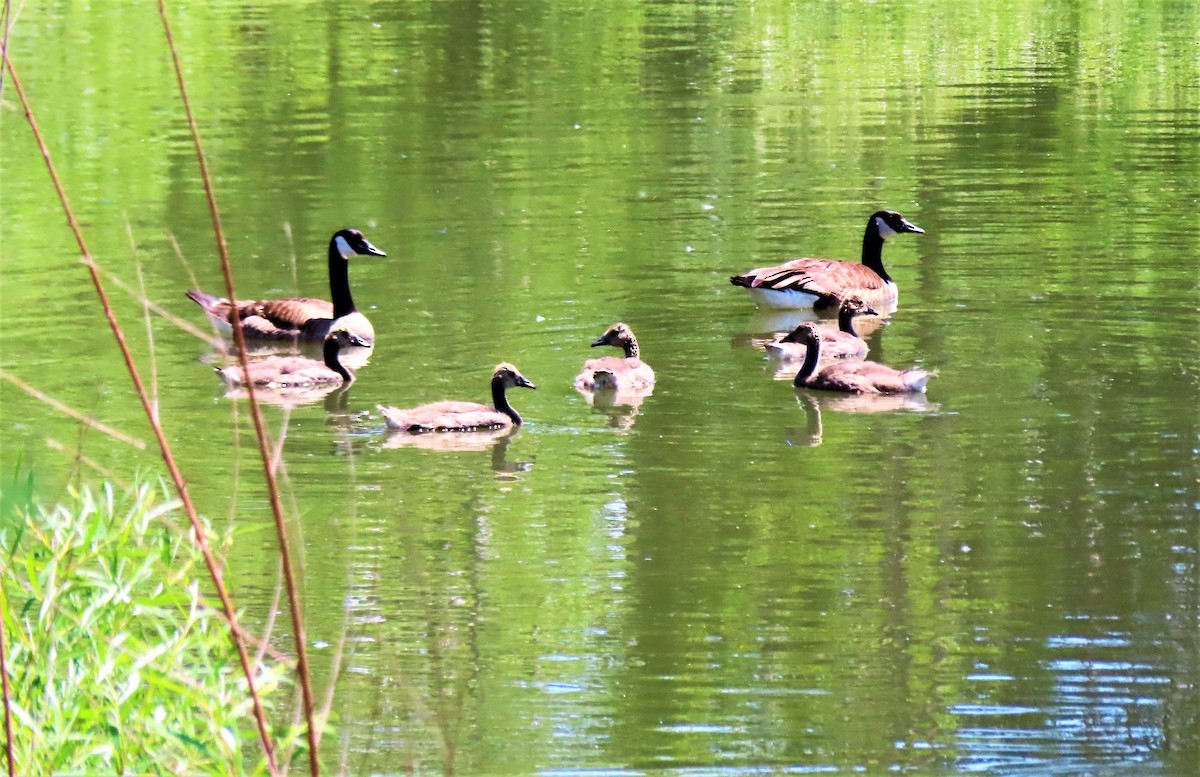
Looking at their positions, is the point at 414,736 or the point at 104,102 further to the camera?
the point at 104,102

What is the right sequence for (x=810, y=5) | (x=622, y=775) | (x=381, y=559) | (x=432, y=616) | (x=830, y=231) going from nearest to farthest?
(x=622, y=775) → (x=432, y=616) → (x=381, y=559) → (x=830, y=231) → (x=810, y=5)

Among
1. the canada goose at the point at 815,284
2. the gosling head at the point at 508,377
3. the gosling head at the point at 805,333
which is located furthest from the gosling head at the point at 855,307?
the gosling head at the point at 508,377

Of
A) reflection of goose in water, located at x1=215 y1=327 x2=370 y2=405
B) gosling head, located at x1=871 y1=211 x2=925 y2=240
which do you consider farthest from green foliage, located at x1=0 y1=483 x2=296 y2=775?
gosling head, located at x1=871 y1=211 x2=925 y2=240

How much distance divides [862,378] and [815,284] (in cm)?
318

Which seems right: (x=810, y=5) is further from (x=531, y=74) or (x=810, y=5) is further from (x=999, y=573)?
(x=999, y=573)

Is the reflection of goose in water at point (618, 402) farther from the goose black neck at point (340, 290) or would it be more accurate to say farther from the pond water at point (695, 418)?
the goose black neck at point (340, 290)

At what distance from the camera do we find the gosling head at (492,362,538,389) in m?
13.0

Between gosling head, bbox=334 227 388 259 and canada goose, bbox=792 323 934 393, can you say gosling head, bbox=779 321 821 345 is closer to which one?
canada goose, bbox=792 323 934 393

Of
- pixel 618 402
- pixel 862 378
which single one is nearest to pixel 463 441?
pixel 618 402

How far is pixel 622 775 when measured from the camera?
7352mm

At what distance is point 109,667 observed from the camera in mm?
5828

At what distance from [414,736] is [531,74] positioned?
86.3 ft

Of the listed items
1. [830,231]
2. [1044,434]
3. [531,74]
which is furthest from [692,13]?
[1044,434]

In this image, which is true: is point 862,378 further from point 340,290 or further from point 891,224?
point 340,290
